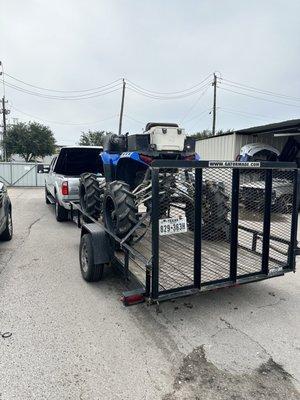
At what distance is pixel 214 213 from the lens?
13.7 feet

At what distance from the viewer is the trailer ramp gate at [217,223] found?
3.33 meters

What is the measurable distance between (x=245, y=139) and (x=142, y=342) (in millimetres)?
14794

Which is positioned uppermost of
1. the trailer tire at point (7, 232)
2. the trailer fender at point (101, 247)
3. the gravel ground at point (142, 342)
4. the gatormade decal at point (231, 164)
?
the gatormade decal at point (231, 164)

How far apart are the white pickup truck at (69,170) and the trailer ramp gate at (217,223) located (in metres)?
4.16

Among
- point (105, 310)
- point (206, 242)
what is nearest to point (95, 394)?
point (105, 310)

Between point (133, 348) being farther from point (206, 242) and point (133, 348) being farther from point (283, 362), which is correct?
point (206, 242)

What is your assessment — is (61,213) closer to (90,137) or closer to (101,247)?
(101,247)

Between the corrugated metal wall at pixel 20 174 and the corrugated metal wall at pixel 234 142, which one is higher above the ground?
the corrugated metal wall at pixel 234 142

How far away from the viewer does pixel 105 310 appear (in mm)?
3879

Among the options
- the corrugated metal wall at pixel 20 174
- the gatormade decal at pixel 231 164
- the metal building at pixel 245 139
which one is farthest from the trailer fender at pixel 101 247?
the corrugated metal wall at pixel 20 174

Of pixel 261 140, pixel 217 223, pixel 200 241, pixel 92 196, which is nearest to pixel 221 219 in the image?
pixel 217 223

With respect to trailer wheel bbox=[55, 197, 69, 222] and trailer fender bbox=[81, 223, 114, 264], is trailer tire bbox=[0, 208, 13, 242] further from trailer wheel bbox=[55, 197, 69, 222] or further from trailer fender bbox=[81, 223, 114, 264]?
trailer fender bbox=[81, 223, 114, 264]

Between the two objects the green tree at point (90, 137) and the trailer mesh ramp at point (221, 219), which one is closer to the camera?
the trailer mesh ramp at point (221, 219)

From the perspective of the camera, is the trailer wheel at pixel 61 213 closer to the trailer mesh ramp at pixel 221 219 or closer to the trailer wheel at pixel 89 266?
the trailer wheel at pixel 89 266
